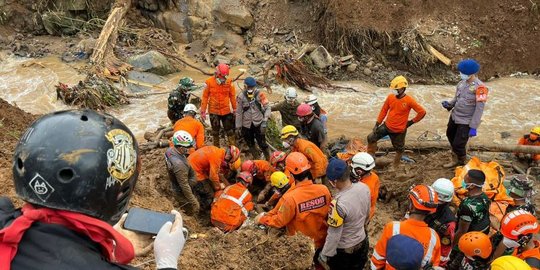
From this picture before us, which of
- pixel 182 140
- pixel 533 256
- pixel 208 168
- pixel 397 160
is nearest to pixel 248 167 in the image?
pixel 208 168

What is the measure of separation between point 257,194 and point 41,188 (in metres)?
5.69

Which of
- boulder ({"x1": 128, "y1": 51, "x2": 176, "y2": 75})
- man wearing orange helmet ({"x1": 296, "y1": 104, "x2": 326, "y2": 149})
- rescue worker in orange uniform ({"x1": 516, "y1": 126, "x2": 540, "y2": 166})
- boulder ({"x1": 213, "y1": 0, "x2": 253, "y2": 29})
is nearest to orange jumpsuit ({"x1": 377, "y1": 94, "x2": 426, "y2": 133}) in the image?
man wearing orange helmet ({"x1": 296, "y1": 104, "x2": 326, "y2": 149})

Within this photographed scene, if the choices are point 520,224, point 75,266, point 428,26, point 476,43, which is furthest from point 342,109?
point 75,266

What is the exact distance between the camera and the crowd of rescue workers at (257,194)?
160 cm

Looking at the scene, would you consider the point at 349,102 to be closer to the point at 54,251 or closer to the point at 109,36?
the point at 109,36

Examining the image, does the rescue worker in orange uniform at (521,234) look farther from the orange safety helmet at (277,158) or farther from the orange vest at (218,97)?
the orange vest at (218,97)

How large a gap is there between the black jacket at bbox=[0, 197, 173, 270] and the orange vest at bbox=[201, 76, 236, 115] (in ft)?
21.9

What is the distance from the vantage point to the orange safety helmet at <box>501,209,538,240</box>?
3916 mm

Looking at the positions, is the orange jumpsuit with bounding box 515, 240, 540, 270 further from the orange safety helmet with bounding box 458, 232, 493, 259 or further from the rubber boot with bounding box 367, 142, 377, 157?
the rubber boot with bounding box 367, 142, 377, 157

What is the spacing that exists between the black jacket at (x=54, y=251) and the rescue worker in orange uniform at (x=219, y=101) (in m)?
6.57

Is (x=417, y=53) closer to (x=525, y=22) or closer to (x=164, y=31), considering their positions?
(x=525, y=22)

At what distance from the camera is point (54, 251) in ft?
4.75

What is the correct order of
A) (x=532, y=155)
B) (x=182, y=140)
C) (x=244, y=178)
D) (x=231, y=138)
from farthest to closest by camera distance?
(x=231, y=138)
(x=532, y=155)
(x=244, y=178)
(x=182, y=140)

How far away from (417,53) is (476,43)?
2.26 metres
